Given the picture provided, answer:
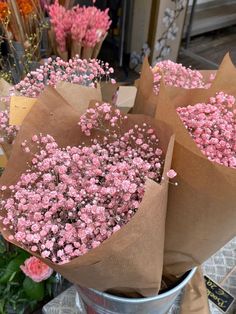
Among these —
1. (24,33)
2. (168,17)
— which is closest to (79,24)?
(24,33)

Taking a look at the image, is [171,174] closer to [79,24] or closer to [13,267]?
[79,24]

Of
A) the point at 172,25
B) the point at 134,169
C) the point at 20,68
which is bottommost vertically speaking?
the point at 172,25

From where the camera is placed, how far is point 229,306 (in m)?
0.79

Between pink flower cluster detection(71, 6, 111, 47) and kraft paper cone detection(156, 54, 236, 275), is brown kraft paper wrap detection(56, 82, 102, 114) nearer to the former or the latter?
kraft paper cone detection(156, 54, 236, 275)

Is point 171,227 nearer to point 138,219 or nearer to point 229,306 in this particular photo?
point 138,219

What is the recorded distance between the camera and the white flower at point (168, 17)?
8.57 feet

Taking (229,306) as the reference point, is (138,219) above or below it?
above

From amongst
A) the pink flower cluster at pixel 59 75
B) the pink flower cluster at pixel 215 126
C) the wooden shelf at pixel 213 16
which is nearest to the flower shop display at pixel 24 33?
the pink flower cluster at pixel 59 75

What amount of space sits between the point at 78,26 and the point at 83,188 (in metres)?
0.47

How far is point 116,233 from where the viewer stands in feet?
1.27

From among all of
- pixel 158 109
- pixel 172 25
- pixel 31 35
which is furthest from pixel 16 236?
pixel 172 25

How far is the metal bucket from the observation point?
1.72ft

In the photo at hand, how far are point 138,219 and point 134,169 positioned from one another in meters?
0.09

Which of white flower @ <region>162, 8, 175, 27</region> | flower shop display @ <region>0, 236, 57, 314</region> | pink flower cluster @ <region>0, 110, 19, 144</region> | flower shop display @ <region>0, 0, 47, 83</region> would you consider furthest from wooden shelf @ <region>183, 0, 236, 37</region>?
pink flower cluster @ <region>0, 110, 19, 144</region>
